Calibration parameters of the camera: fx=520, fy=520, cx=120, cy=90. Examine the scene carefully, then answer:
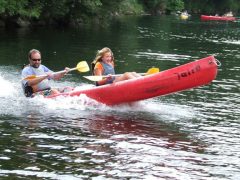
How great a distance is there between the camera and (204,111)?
1231 centimetres

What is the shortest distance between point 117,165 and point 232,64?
15.5m

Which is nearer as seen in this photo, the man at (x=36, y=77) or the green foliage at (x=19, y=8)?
the man at (x=36, y=77)

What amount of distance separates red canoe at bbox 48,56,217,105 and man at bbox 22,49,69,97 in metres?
0.56

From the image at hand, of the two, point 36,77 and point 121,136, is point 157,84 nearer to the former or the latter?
point 121,136

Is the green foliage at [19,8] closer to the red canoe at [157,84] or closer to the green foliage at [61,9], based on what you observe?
the green foliage at [61,9]

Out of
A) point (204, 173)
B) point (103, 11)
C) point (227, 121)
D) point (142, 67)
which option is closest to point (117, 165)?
point (204, 173)

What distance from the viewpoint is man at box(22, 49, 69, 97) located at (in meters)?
12.2

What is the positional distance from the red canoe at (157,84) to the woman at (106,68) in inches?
9.1

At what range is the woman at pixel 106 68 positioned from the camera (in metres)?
12.3

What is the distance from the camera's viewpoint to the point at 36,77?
12180 mm

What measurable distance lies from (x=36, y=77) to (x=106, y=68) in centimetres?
170

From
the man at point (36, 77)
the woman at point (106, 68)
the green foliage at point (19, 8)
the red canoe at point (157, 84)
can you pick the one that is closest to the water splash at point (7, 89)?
the man at point (36, 77)

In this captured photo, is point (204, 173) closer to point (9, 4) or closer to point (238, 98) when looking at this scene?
point (238, 98)

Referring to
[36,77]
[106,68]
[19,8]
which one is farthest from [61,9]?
[36,77]
